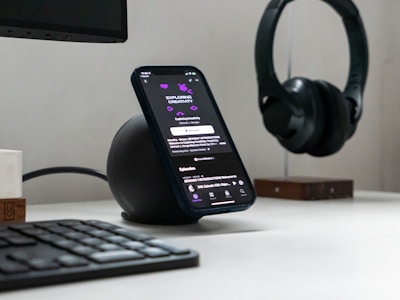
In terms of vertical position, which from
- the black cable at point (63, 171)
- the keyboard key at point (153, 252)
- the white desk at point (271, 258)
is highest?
the black cable at point (63, 171)

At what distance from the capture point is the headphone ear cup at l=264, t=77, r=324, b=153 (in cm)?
92

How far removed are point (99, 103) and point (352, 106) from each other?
39cm

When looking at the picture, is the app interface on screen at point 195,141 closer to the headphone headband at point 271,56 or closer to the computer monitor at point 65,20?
the computer monitor at point 65,20

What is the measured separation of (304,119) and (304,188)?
3.9 inches

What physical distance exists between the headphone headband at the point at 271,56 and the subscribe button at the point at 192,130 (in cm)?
26

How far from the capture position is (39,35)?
0.64 m

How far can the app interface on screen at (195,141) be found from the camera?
624mm

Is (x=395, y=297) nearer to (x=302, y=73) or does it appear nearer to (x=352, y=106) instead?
(x=352, y=106)

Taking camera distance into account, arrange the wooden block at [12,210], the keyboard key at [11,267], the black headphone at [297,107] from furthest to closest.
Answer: the black headphone at [297,107], the wooden block at [12,210], the keyboard key at [11,267]

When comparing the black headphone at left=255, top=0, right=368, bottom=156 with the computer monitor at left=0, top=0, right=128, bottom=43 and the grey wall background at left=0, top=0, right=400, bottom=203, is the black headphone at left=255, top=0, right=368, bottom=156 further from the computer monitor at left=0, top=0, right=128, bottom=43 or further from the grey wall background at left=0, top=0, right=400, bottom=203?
the computer monitor at left=0, top=0, right=128, bottom=43

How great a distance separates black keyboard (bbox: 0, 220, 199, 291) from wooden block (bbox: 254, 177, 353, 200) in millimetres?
464

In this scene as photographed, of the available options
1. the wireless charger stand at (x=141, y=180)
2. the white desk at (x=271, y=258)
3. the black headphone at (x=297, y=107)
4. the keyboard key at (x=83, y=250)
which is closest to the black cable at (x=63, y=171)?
the white desk at (x=271, y=258)

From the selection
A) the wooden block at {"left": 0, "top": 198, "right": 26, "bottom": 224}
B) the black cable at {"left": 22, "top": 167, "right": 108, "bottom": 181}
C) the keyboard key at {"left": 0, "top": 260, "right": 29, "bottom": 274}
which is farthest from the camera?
the black cable at {"left": 22, "top": 167, "right": 108, "bottom": 181}

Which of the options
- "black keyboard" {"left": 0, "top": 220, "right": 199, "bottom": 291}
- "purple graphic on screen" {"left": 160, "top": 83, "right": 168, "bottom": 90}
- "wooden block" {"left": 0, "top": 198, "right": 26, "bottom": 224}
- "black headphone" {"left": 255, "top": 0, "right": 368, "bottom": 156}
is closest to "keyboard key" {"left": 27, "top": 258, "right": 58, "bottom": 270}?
"black keyboard" {"left": 0, "top": 220, "right": 199, "bottom": 291}
